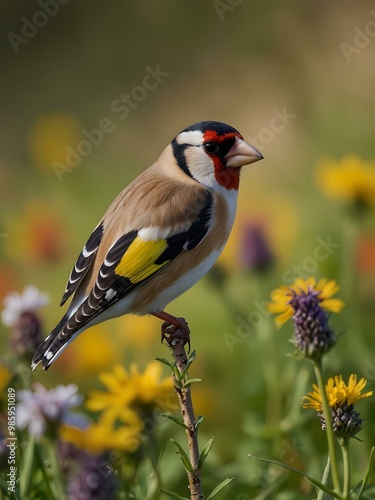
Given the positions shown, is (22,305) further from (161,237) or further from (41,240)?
(41,240)

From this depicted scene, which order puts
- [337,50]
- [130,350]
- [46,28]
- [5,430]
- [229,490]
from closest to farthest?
[5,430] < [229,490] < [130,350] < [337,50] < [46,28]

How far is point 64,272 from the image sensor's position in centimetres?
416

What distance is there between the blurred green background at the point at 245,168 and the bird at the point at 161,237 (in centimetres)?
41

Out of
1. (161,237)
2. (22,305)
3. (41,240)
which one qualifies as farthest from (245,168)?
(22,305)

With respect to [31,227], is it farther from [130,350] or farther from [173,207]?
[173,207]

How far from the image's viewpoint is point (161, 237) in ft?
6.27

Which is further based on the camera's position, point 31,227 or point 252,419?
point 31,227

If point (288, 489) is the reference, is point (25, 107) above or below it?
above

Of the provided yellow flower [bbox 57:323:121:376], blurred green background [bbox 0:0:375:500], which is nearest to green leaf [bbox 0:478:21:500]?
blurred green background [bbox 0:0:375:500]

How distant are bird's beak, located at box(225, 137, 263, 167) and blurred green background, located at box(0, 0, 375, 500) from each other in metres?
0.51

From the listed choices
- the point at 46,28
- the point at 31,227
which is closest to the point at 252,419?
the point at 31,227

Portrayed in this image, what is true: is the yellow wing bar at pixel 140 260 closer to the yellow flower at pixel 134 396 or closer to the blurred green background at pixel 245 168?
the yellow flower at pixel 134 396

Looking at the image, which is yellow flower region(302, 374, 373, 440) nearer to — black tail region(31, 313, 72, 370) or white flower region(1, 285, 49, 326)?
black tail region(31, 313, 72, 370)

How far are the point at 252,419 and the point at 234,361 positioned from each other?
Result: 2.21 ft
